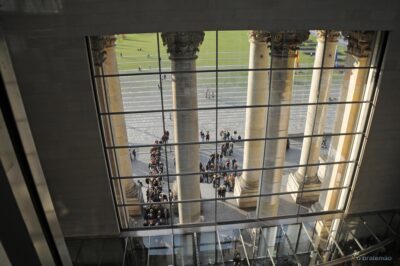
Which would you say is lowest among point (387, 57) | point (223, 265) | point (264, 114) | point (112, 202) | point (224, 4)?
point (223, 265)

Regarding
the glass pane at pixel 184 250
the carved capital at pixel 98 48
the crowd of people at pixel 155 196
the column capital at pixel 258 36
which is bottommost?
the glass pane at pixel 184 250

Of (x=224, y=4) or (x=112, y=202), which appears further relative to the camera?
(x=112, y=202)

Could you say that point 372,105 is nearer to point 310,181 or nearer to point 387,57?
point 387,57

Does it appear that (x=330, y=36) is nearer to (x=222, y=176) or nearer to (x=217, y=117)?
(x=217, y=117)

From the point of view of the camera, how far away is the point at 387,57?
11117mm

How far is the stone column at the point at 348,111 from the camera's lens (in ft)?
39.3

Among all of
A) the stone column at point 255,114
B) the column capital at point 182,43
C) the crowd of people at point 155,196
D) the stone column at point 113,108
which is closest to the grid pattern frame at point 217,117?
the stone column at point 113,108

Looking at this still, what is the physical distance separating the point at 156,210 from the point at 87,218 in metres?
3.22

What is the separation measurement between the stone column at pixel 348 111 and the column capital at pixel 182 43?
564 cm

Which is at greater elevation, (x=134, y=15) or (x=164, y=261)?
(x=134, y=15)

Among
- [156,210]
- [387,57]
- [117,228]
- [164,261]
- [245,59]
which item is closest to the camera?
[387,57]

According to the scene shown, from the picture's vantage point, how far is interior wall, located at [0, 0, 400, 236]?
30.7 feet

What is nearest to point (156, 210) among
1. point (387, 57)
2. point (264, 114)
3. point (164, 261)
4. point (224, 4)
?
point (164, 261)

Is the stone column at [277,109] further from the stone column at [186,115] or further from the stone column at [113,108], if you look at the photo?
the stone column at [113,108]
